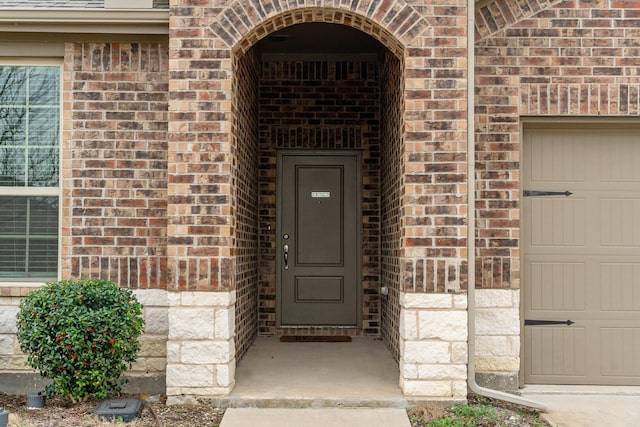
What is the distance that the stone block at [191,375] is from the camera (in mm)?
4715

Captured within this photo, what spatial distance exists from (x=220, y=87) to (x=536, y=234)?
3.10 metres

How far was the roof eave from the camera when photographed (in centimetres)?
516

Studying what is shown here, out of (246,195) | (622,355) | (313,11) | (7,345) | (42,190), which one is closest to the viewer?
(313,11)

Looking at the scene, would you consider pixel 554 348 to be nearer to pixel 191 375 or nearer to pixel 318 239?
pixel 318 239

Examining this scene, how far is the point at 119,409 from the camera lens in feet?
14.6

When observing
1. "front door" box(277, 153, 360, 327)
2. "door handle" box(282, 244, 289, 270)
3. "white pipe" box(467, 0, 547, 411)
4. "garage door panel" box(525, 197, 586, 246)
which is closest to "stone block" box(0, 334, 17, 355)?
"front door" box(277, 153, 360, 327)

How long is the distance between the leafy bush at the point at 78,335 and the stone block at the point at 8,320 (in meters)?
0.71

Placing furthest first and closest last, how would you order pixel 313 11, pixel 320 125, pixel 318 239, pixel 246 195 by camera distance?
pixel 318 239 → pixel 320 125 → pixel 246 195 → pixel 313 11

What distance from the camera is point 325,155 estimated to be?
7328mm

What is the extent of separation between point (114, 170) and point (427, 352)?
10.1ft

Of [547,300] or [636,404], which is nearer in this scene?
[636,404]

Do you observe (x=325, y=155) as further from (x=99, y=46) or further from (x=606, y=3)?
(x=606, y=3)

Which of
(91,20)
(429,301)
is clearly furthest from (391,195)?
(91,20)

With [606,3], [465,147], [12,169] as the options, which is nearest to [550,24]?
[606,3]
